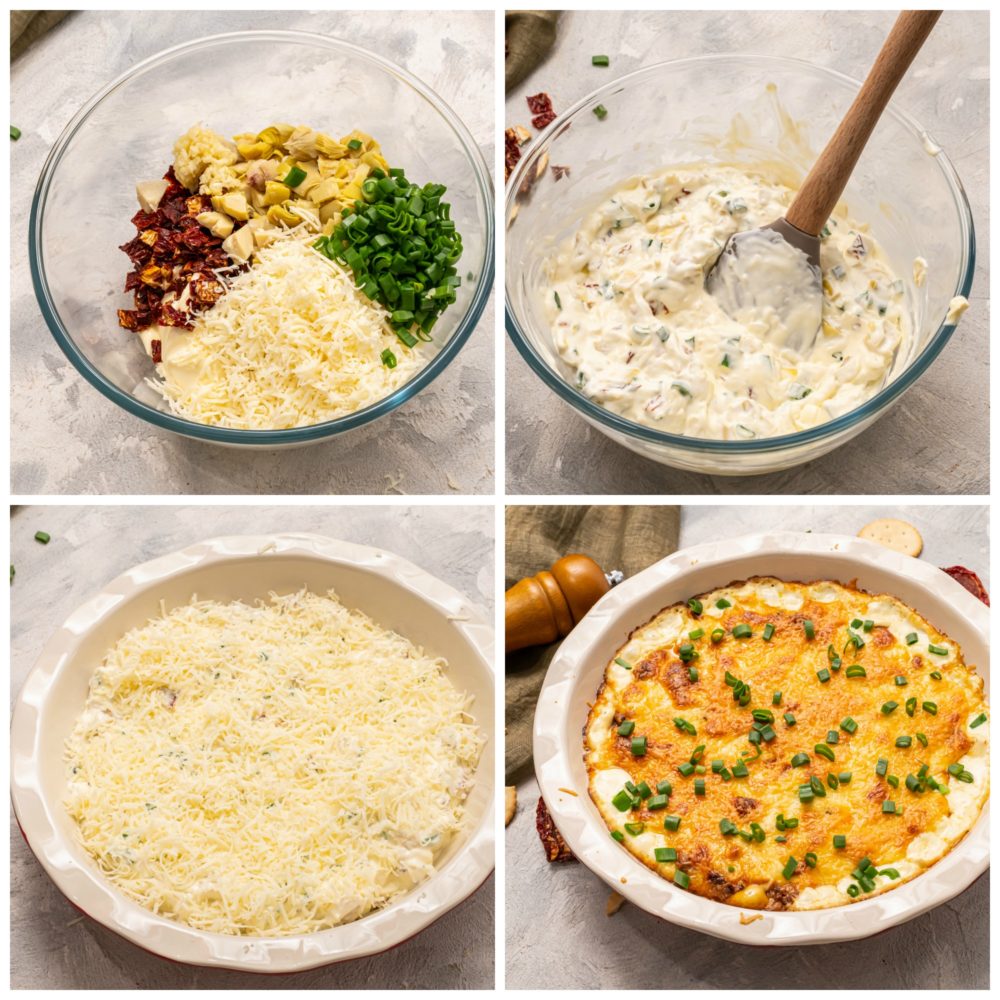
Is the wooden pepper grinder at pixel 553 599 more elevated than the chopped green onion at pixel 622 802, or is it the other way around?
the wooden pepper grinder at pixel 553 599

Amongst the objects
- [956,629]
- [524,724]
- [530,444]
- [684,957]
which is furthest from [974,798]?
[530,444]

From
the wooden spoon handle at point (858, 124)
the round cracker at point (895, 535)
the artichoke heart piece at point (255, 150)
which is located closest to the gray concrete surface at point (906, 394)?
the round cracker at point (895, 535)

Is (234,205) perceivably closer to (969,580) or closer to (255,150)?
(255,150)

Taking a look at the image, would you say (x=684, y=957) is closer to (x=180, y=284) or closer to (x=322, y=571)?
(x=322, y=571)

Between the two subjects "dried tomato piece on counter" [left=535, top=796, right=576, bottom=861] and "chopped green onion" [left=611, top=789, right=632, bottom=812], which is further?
"dried tomato piece on counter" [left=535, top=796, right=576, bottom=861]

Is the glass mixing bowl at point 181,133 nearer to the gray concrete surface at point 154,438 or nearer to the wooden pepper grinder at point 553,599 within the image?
the gray concrete surface at point 154,438

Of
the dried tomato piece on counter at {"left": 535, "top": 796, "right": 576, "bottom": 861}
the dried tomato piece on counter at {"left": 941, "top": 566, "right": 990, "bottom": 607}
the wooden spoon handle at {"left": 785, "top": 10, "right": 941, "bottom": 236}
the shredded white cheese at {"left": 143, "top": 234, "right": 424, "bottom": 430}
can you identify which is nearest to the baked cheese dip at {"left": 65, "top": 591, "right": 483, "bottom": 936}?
the dried tomato piece on counter at {"left": 535, "top": 796, "right": 576, "bottom": 861}

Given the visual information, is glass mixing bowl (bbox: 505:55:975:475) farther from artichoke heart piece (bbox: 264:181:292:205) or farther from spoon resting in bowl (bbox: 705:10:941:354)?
artichoke heart piece (bbox: 264:181:292:205)
